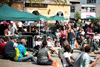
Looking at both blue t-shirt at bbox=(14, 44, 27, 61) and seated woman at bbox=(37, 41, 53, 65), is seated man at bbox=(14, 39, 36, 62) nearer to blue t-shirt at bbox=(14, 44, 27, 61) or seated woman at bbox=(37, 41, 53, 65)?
blue t-shirt at bbox=(14, 44, 27, 61)

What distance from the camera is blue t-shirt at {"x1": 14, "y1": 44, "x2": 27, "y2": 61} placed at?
12.8 metres

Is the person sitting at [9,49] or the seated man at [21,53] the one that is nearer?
the seated man at [21,53]

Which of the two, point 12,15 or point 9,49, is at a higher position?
point 12,15

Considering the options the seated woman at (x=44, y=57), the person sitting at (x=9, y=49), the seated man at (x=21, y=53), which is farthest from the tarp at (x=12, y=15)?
the seated woman at (x=44, y=57)

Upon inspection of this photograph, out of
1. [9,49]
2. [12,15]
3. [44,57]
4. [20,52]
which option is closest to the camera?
[44,57]

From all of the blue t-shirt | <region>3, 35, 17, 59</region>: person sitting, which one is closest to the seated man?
the blue t-shirt

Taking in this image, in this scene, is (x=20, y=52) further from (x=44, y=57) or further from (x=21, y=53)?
(x=44, y=57)

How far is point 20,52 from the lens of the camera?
12945mm

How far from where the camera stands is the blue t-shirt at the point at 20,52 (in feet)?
42.1

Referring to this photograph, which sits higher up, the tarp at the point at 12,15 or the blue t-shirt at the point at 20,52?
the tarp at the point at 12,15

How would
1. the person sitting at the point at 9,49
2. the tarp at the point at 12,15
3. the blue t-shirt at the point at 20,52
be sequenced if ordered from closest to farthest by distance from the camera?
the blue t-shirt at the point at 20,52 → the person sitting at the point at 9,49 → the tarp at the point at 12,15

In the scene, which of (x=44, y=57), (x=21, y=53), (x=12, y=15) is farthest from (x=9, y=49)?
(x=12, y=15)

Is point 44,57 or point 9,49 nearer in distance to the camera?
point 44,57

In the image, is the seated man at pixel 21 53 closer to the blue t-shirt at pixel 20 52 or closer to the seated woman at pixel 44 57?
the blue t-shirt at pixel 20 52
